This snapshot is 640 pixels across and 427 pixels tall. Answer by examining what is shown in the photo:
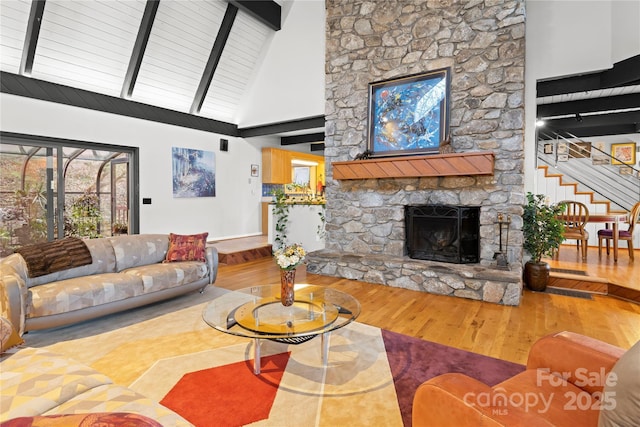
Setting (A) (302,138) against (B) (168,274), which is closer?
(B) (168,274)

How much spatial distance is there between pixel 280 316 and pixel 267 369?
1.22 ft

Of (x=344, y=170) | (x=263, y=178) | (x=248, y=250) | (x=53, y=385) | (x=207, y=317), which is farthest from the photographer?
(x=263, y=178)

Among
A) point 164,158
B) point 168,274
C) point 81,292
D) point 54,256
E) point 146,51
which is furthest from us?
point 164,158

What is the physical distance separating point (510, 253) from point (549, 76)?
237cm

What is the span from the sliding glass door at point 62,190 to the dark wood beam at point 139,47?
1.08 meters

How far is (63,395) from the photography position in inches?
53.0

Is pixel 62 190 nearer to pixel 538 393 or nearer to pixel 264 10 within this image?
pixel 264 10

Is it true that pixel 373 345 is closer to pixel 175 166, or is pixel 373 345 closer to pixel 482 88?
pixel 482 88

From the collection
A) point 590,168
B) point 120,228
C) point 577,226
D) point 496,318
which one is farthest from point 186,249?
point 590,168

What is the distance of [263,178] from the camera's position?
8633mm

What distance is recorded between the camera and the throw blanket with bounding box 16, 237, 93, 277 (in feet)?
9.62

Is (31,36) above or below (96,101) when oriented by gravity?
above

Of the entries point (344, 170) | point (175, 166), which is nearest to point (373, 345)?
point (344, 170)

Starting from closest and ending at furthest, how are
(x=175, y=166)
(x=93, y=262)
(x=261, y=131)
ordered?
(x=93, y=262) < (x=175, y=166) < (x=261, y=131)
